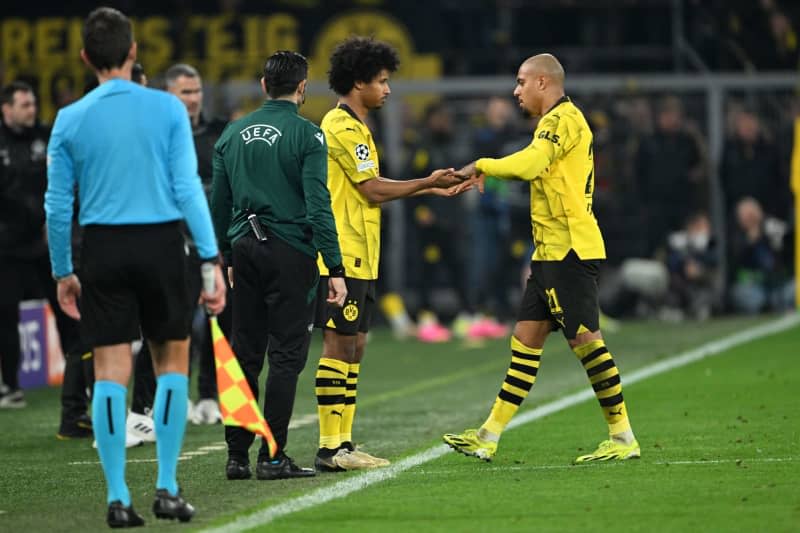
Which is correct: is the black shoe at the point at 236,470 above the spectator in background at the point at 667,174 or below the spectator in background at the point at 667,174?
below

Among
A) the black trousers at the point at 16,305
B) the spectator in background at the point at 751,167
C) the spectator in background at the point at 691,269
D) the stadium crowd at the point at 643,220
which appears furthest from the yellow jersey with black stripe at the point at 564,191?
the spectator in background at the point at 751,167

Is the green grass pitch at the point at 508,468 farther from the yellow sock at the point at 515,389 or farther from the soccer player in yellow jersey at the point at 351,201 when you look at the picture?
the soccer player in yellow jersey at the point at 351,201

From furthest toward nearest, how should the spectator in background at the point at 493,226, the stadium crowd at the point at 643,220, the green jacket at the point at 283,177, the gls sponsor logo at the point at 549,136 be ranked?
1. the stadium crowd at the point at 643,220
2. the spectator in background at the point at 493,226
3. the gls sponsor logo at the point at 549,136
4. the green jacket at the point at 283,177

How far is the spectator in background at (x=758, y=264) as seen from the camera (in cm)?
2055

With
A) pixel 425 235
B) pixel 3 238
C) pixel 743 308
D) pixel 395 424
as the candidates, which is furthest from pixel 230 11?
pixel 395 424

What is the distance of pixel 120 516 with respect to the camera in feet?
23.1

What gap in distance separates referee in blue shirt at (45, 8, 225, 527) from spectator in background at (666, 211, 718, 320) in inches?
543

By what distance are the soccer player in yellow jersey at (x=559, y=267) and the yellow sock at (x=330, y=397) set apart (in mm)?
578

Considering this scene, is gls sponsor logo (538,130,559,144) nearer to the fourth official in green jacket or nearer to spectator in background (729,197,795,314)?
the fourth official in green jacket

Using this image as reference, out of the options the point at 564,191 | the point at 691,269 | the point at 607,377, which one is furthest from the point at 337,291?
the point at 691,269

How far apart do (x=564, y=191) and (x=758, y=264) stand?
12128mm

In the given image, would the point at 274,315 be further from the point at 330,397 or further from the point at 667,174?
the point at 667,174

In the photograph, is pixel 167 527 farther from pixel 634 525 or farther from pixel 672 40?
pixel 672 40

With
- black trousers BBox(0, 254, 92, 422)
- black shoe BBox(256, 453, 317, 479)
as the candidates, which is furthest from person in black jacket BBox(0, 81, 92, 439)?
black shoe BBox(256, 453, 317, 479)
